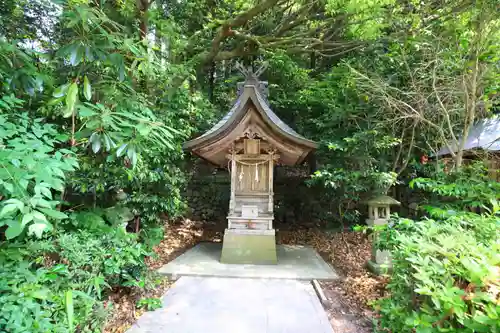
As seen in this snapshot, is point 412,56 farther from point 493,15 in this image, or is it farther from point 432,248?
point 432,248

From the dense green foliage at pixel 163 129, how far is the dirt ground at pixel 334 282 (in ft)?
0.80

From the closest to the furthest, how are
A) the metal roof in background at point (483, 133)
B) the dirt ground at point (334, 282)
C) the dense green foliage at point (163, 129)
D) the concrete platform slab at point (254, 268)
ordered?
the dense green foliage at point (163, 129) → the dirt ground at point (334, 282) → the concrete platform slab at point (254, 268) → the metal roof in background at point (483, 133)

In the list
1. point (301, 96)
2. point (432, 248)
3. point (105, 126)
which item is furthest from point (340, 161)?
point (105, 126)

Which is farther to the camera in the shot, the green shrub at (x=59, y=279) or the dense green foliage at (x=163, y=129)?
the green shrub at (x=59, y=279)

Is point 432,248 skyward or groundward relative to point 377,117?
groundward

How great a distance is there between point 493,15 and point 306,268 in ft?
16.1

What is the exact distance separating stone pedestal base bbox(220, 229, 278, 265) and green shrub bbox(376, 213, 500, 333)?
10.3ft

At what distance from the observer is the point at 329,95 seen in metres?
6.90

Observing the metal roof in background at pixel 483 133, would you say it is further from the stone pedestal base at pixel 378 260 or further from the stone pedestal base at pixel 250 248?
the stone pedestal base at pixel 250 248

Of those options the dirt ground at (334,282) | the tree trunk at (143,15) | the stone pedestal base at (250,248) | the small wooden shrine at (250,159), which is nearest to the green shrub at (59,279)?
the dirt ground at (334,282)

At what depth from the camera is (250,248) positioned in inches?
206

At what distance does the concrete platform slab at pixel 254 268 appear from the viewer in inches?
176

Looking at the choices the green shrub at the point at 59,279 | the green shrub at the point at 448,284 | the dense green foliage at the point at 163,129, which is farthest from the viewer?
the green shrub at the point at 59,279

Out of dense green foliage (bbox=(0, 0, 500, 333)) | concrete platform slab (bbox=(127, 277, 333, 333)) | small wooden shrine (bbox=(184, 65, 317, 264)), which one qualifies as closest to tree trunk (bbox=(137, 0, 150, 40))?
dense green foliage (bbox=(0, 0, 500, 333))
